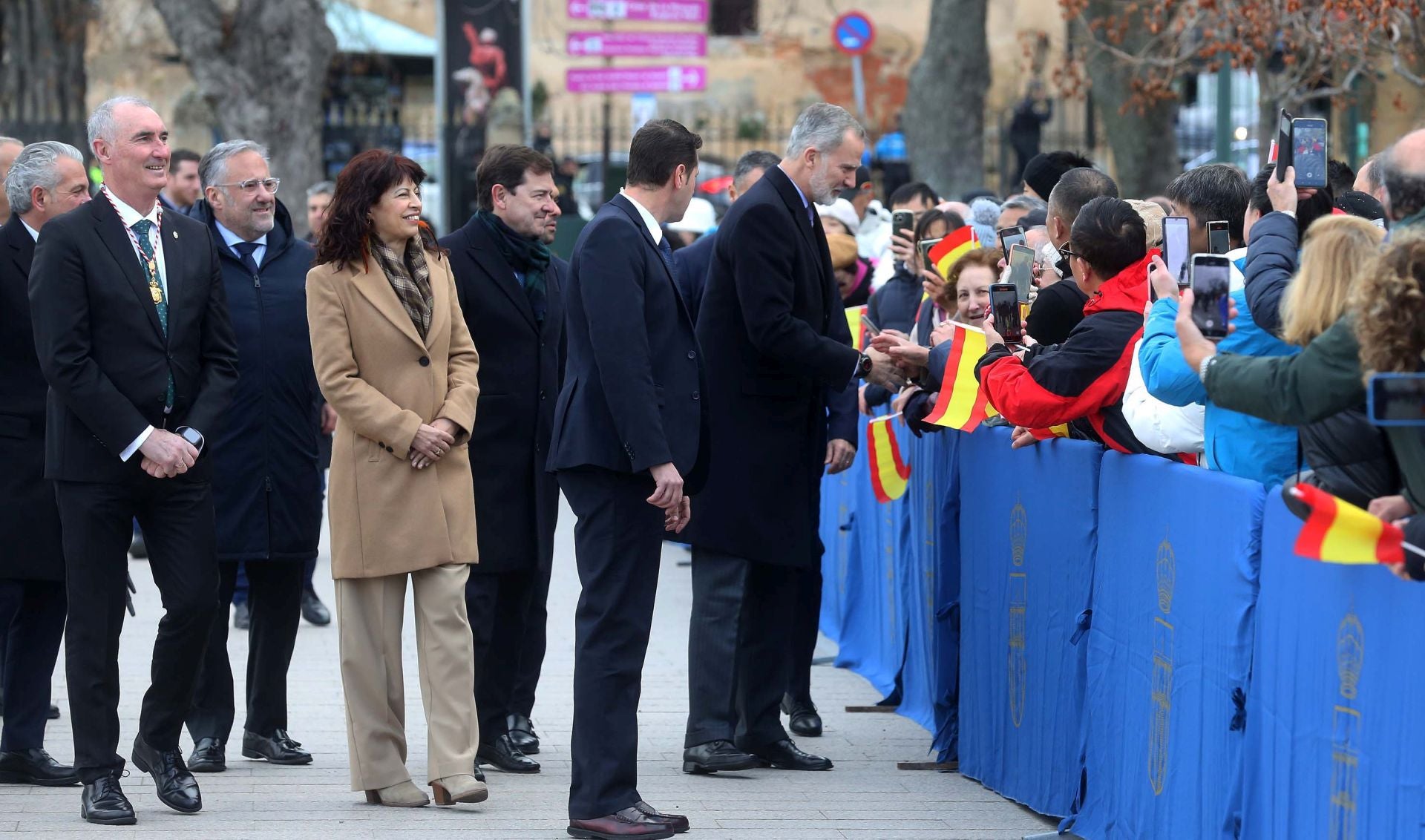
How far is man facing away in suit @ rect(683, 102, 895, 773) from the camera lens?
21.9 ft

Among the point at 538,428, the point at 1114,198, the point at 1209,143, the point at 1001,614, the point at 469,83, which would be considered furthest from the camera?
the point at 1209,143

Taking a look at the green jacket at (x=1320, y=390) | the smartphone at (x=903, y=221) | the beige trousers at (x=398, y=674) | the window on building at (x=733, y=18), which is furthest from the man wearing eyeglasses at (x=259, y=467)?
the window on building at (x=733, y=18)

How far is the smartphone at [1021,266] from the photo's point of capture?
6.16 metres

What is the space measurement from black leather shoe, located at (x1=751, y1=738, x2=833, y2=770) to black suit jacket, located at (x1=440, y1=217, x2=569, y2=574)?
1047mm

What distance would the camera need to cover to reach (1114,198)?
19.1 feet

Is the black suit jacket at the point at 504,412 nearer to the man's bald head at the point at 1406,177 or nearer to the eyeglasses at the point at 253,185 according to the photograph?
the eyeglasses at the point at 253,185

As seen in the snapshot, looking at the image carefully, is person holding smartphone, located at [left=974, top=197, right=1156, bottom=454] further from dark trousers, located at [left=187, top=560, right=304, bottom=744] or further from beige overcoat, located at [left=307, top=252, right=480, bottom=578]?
dark trousers, located at [left=187, top=560, right=304, bottom=744]

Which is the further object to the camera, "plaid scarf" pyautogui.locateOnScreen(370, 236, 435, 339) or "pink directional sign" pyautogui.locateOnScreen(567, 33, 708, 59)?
"pink directional sign" pyautogui.locateOnScreen(567, 33, 708, 59)

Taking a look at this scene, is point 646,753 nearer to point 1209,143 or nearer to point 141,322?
point 141,322

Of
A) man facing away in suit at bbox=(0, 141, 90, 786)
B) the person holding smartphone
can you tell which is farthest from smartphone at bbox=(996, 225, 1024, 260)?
man facing away in suit at bbox=(0, 141, 90, 786)

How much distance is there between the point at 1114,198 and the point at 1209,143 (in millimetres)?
24651

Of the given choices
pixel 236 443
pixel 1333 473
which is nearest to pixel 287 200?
pixel 236 443

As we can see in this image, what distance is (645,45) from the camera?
2172 cm

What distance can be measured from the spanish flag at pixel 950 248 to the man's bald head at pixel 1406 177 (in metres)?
3.36
